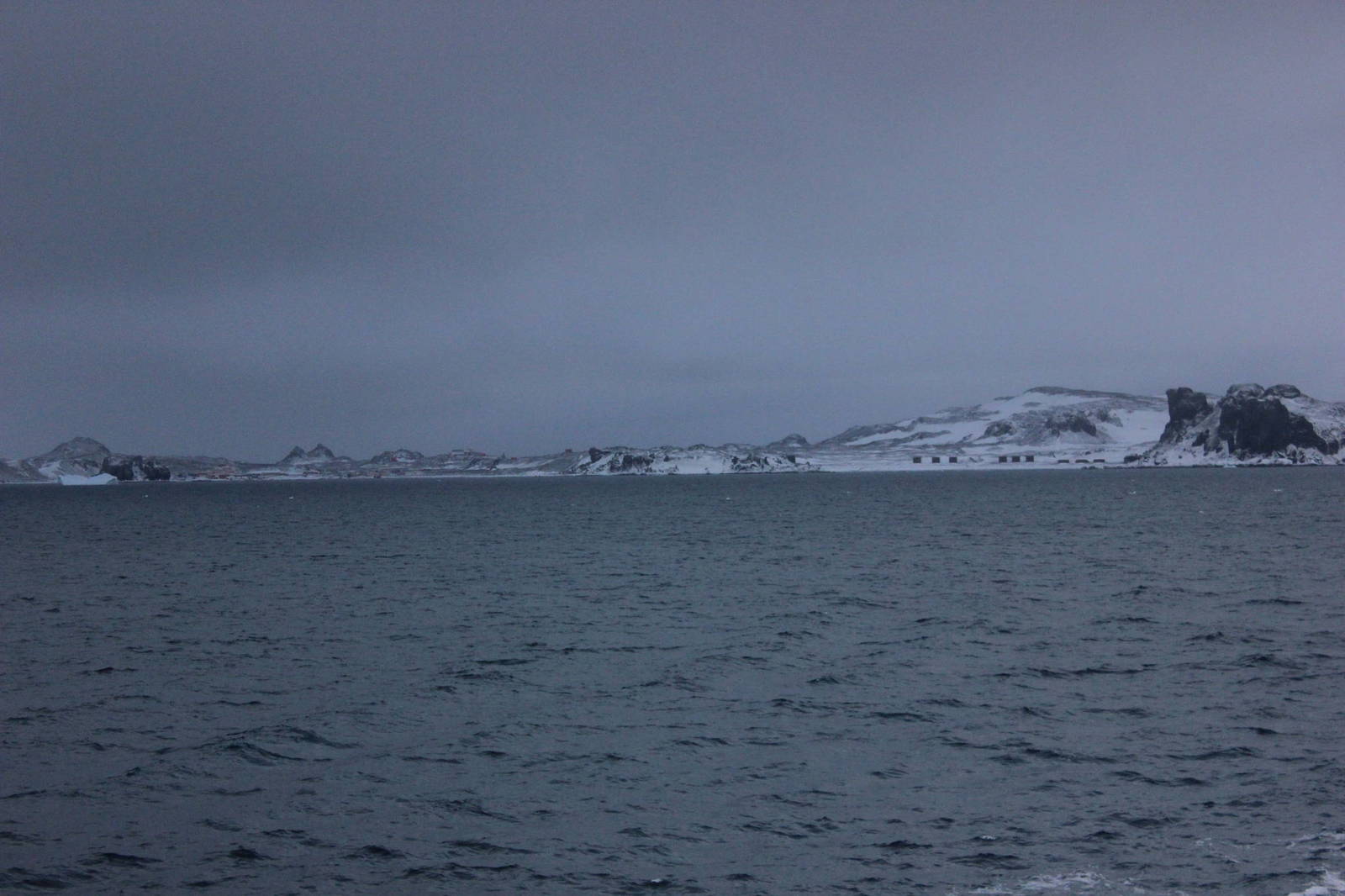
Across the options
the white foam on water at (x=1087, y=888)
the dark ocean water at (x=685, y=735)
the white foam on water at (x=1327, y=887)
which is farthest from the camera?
the dark ocean water at (x=685, y=735)

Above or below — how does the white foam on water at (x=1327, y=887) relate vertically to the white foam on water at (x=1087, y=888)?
above

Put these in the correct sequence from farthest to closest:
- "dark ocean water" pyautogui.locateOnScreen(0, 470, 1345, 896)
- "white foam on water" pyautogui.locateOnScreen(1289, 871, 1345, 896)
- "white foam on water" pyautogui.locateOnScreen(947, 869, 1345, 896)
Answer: "dark ocean water" pyautogui.locateOnScreen(0, 470, 1345, 896) < "white foam on water" pyautogui.locateOnScreen(947, 869, 1345, 896) < "white foam on water" pyautogui.locateOnScreen(1289, 871, 1345, 896)

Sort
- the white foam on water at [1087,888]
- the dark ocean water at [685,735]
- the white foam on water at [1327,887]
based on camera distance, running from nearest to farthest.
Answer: the white foam on water at [1327,887] → the white foam on water at [1087,888] → the dark ocean water at [685,735]

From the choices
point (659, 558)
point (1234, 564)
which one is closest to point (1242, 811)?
point (1234, 564)

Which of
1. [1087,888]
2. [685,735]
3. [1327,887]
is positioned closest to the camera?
[1327,887]

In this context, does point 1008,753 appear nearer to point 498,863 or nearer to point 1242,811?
point 1242,811

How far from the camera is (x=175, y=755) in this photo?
77.7 feet

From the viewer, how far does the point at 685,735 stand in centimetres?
2488

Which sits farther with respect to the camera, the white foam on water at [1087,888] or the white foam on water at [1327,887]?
the white foam on water at [1087,888]

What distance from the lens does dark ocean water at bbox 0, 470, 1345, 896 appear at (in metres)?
17.3

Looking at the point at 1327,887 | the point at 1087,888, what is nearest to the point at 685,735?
the point at 1087,888

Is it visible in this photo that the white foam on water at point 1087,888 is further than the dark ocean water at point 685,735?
No

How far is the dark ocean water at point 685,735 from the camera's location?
682 inches

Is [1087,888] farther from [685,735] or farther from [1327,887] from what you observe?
[685,735]
